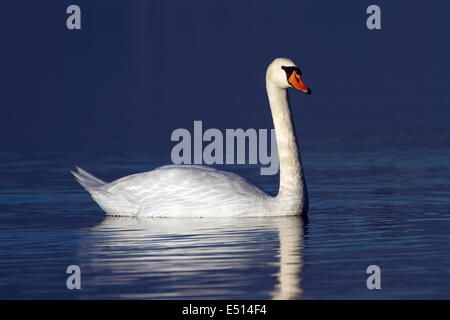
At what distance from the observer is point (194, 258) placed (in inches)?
658

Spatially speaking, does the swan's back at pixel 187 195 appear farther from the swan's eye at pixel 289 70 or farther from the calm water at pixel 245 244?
the swan's eye at pixel 289 70

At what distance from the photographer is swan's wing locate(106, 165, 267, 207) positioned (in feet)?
65.5

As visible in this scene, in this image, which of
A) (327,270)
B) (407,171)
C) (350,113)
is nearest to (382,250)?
(327,270)

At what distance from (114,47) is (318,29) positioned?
15.4 metres

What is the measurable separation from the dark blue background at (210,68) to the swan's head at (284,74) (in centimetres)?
1416

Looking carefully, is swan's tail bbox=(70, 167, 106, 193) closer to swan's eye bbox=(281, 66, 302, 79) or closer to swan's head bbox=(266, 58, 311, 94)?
swan's head bbox=(266, 58, 311, 94)

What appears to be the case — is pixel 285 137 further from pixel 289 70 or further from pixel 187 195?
pixel 187 195

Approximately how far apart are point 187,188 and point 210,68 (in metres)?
78.5

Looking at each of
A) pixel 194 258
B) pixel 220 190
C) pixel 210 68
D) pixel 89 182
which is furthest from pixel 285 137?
pixel 210 68

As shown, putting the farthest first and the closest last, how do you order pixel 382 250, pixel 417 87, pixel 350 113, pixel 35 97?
pixel 417 87, pixel 35 97, pixel 350 113, pixel 382 250

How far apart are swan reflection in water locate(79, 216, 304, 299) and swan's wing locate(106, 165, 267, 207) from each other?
258mm

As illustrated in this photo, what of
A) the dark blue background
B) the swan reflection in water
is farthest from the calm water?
the dark blue background
